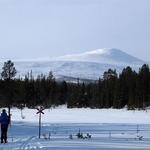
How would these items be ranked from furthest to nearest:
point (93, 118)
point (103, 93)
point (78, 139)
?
point (103, 93), point (93, 118), point (78, 139)

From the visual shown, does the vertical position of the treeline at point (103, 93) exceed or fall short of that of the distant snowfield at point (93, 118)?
it exceeds it

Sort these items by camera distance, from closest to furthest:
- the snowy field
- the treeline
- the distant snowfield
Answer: the snowy field < the distant snowfield < the treeline

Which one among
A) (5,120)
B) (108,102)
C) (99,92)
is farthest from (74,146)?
(99,92)

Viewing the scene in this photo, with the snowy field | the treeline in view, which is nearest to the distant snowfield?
the snowy field

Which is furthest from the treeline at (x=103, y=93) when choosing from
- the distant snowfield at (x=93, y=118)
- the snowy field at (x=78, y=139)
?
the snowy field at (x=78, y=139)

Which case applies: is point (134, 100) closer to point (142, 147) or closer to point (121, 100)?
point (121, 100)

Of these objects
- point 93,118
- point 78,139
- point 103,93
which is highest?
point 103,93

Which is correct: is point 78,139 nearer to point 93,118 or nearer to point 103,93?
point 93,118

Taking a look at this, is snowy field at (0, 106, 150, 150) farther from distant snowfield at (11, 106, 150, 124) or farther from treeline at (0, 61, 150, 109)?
treeline at (0, 61, 150, 109)

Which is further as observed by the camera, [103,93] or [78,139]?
[103,93]

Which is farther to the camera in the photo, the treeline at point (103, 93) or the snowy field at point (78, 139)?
the treeline at point (103, 93)

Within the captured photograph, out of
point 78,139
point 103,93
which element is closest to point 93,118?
point 78,139

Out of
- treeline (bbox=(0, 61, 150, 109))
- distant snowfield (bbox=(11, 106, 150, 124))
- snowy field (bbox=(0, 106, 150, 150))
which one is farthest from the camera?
treeline (bbox=(0, 61, 150, 109))

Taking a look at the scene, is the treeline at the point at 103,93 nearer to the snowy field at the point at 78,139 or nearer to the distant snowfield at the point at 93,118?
the distant snowfield at the point at 93,118
